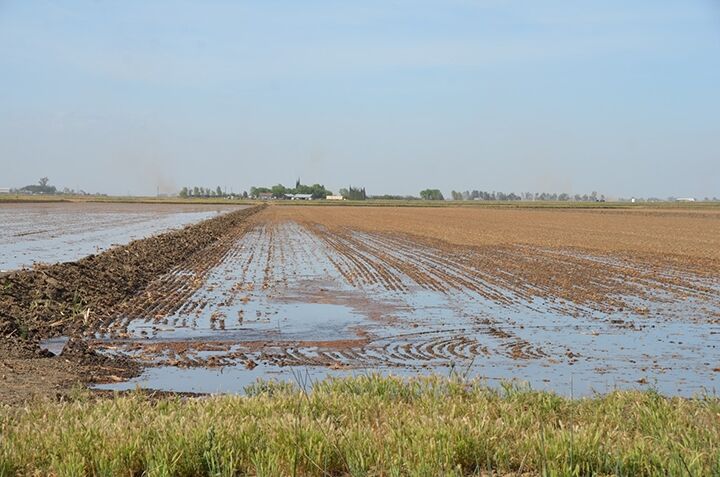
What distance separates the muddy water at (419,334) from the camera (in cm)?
1093

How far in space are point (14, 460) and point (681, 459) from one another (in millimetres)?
4131

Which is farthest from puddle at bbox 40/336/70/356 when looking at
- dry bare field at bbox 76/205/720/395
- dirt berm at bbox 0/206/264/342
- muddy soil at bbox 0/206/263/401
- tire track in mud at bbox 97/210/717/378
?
tire track in mud at bbox 97/210/717/378

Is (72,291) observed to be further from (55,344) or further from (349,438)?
(349,438)

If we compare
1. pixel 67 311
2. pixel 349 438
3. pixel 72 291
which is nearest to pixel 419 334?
pixel 67 311

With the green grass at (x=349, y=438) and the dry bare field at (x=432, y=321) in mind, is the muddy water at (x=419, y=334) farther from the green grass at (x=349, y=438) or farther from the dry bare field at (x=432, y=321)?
the green grass at (x=349, y=438)

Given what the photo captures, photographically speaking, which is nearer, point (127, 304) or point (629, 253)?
point (127, 304)

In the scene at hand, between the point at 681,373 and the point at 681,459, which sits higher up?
the point at 681,459

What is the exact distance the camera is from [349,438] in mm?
5988

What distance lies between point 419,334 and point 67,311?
21.1ft

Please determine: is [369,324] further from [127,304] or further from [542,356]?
[127,304]

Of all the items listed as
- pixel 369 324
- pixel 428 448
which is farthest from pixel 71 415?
pixel 369 324

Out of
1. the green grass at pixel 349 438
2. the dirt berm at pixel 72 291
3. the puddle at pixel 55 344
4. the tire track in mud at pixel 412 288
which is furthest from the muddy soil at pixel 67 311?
the green grass at pixel 349 438

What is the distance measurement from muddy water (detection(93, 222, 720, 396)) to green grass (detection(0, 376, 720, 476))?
1.75 metres

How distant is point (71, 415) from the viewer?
682cm
